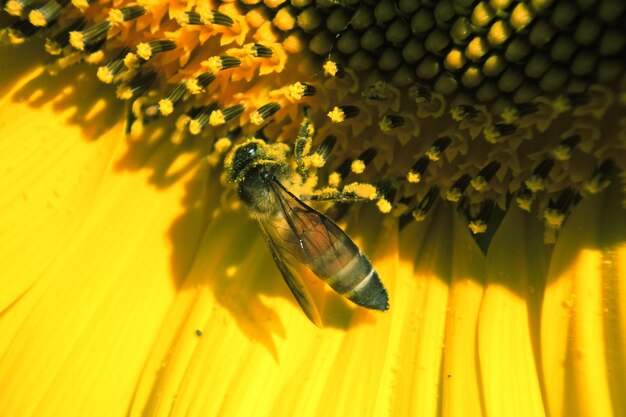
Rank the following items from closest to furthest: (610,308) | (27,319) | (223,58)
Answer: (610,308)
(223,58)
(27,319)

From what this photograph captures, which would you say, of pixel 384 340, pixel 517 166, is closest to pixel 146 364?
pixel 384 340

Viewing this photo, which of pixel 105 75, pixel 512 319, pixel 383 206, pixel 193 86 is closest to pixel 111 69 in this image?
pixel 105 75

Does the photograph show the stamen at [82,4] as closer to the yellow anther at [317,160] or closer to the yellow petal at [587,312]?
the yellow anther at [317,160]

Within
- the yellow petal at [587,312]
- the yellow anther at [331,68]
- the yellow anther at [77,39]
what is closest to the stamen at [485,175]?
the yellow petal at [587,312]

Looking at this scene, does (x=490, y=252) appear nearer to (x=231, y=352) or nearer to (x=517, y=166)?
(x=517, y=166)

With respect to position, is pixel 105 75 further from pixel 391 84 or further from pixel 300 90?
pixel 391 84
